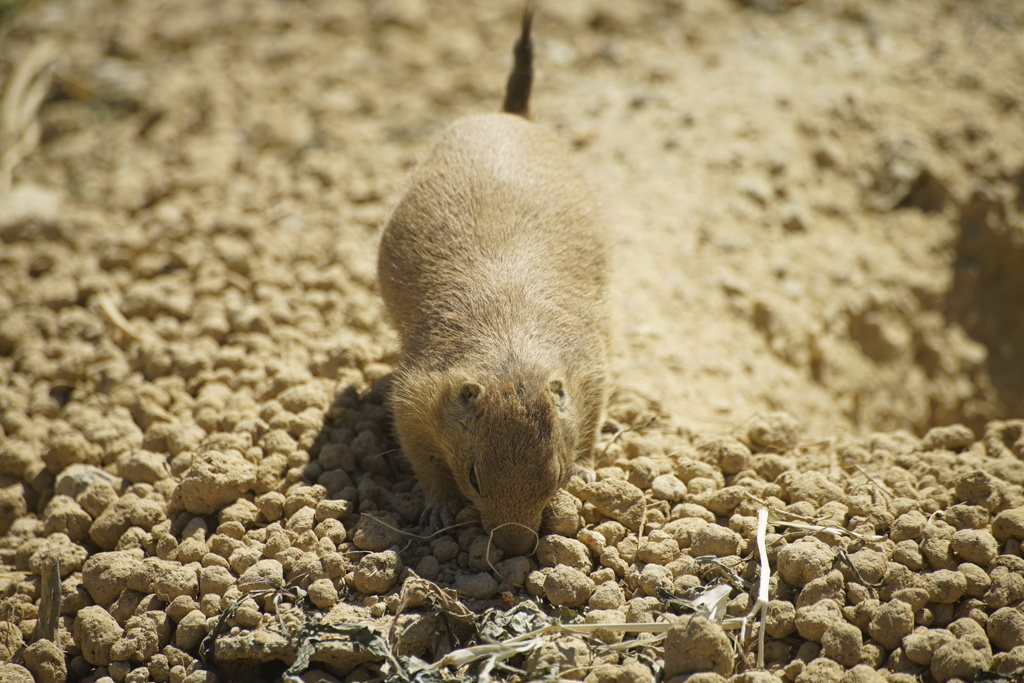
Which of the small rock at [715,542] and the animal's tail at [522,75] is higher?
the animal's tail at [522,75]

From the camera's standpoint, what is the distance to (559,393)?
3879 mm

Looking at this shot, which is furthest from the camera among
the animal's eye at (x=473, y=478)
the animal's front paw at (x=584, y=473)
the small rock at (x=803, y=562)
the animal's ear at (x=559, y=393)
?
the animal's front paw at (x=584, y=473)

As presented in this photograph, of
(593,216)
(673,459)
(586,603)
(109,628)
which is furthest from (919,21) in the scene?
(109,628)

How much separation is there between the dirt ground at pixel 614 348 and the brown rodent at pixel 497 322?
0.26m

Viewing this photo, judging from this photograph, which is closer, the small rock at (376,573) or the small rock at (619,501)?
the small rock at (376,573)

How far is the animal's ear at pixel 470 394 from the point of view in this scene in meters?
3.71

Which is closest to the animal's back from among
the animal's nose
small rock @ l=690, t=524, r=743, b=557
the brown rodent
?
the brown rodent

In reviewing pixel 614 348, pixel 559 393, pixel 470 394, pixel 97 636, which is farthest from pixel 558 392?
pixel 97 636

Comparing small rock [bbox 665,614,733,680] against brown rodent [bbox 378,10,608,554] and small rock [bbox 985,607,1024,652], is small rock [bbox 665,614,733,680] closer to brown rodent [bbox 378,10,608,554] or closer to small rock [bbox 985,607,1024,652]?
brown rodent [bbox 378,10,608,554]

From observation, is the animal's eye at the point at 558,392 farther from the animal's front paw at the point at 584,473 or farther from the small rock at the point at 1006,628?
the small rock at the point at 1006,628

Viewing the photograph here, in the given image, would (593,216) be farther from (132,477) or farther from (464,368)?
(132,477)

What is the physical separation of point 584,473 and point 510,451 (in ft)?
1.96

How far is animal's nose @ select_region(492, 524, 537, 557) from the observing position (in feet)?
11.8

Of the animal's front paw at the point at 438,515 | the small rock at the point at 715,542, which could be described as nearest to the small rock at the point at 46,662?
the animal's front paw at the point at 438,515
